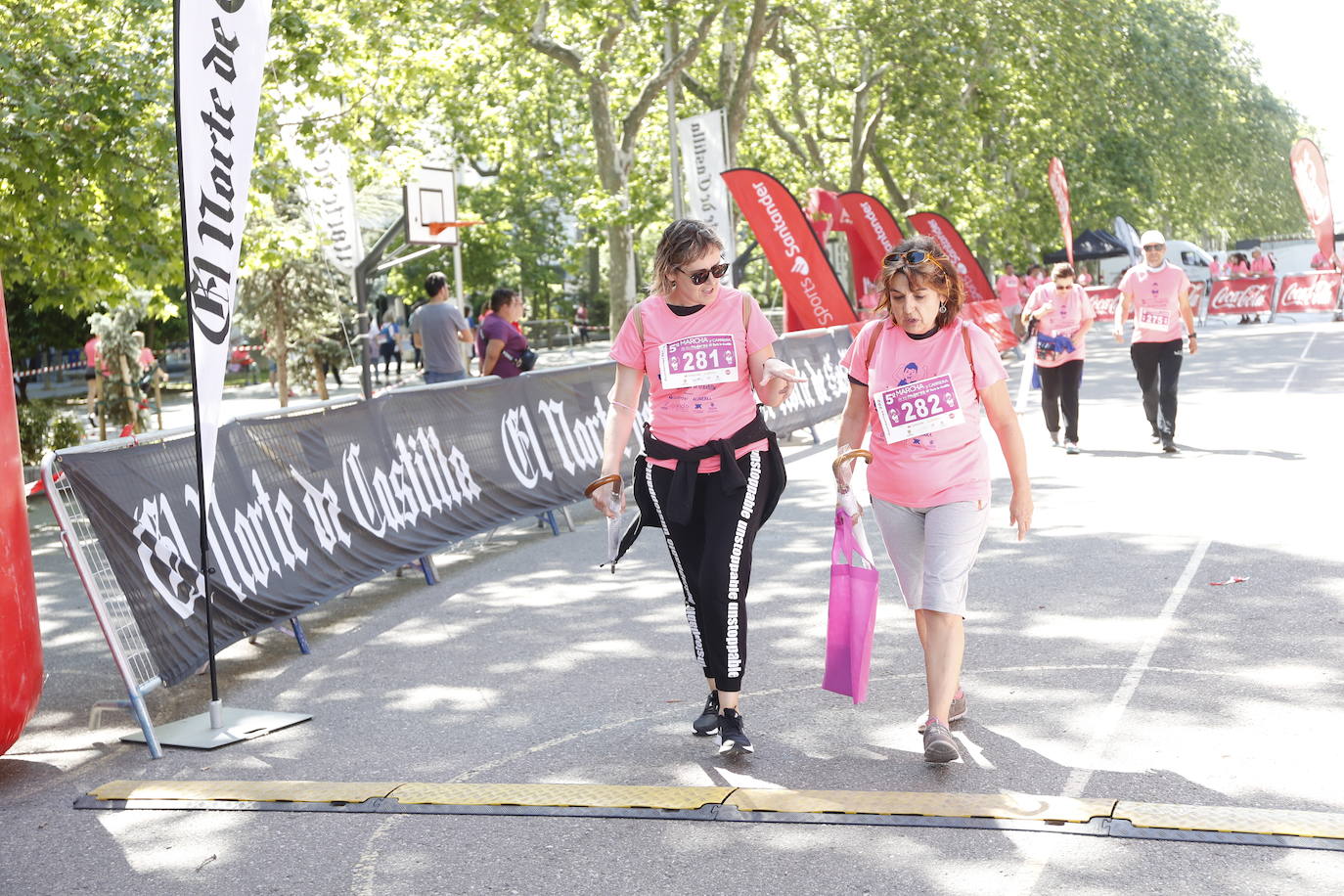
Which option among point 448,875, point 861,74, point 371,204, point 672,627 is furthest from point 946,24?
point 448,875

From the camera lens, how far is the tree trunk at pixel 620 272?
26438mm

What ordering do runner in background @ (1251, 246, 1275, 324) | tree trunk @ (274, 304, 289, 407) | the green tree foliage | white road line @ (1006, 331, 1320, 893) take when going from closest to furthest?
white road line @ (1006, 331, 1320, 893)
the green tree foliage
tree trunk @ (274, 304, 289, 407)
runner in background @ (1251, 246, 1275, 324)

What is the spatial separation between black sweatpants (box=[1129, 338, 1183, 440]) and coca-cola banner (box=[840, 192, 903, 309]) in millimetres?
13223

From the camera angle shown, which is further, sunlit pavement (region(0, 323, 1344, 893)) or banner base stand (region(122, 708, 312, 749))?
banner base stand (region(122, 708, 312, 749))

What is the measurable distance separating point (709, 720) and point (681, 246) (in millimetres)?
1769

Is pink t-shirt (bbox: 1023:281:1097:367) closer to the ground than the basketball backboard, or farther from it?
closer to the ground

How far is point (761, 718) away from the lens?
605 cm

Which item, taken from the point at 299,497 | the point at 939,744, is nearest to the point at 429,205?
the point at 299,497

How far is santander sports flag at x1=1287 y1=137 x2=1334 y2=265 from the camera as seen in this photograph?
86.2 ft

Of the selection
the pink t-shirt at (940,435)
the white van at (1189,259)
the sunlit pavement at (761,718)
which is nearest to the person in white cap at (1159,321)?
the sunlit pavement at (761,718)

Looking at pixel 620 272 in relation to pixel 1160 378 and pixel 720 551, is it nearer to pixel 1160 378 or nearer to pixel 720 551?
pixel 1160 378

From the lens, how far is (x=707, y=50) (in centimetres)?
3388

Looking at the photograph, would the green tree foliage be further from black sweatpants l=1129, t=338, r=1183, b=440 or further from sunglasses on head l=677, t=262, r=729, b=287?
sunglasses on head l=677, t=262, r=729, b=287

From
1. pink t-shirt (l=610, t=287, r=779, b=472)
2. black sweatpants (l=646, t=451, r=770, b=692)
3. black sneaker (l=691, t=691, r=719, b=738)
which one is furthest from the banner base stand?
pink t-shirt (l=610, t=287, r=779, b=472)
